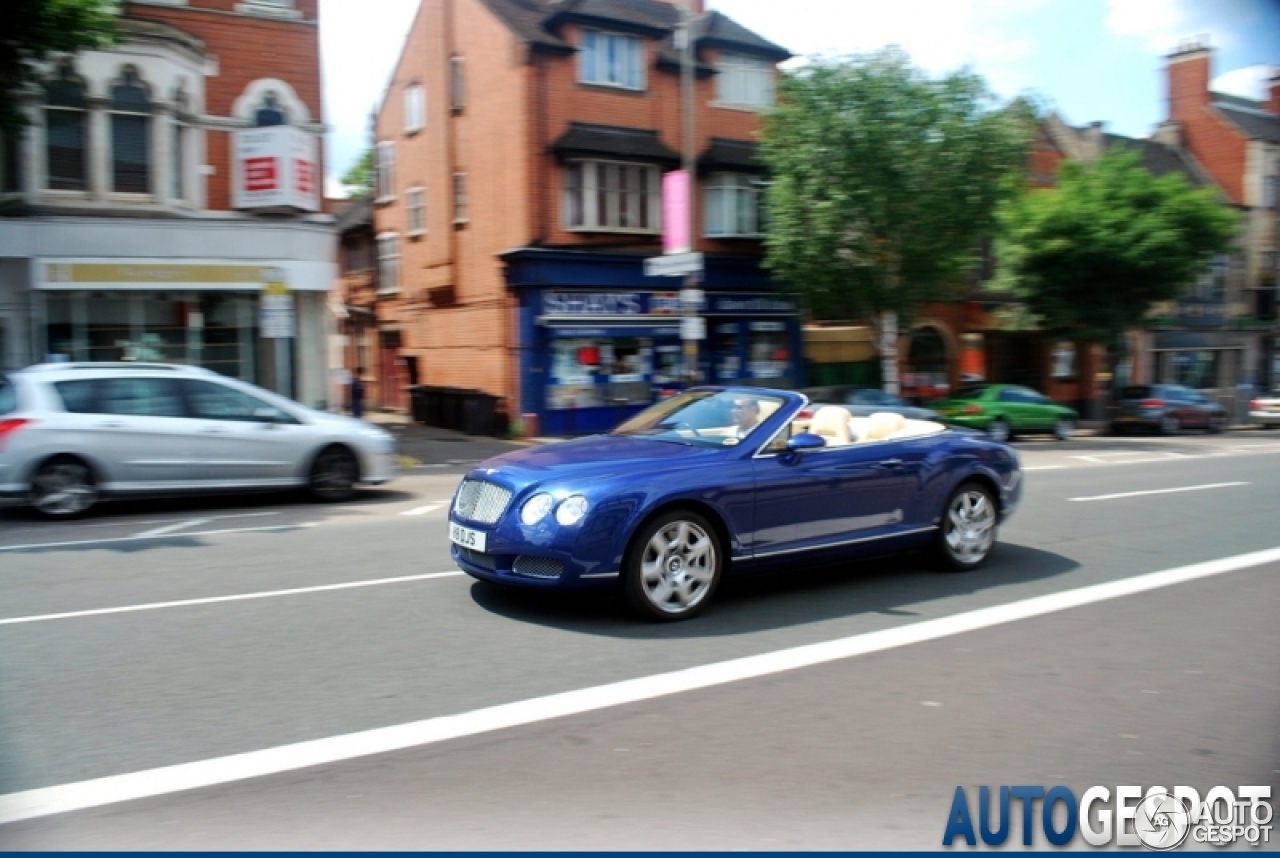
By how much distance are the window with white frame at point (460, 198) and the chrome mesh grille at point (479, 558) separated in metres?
22.0

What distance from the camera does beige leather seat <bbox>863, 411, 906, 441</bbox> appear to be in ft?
27.1

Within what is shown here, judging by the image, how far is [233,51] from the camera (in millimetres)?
20906

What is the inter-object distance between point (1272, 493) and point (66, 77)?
1965 cm

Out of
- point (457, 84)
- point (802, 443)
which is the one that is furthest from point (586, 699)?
point (457, 84)

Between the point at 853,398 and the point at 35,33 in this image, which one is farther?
the point at 853,398

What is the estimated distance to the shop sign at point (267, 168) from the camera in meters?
20.5

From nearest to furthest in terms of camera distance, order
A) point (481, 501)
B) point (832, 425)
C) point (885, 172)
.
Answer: point (481, 501) < point (832, 425) < point (885, 172)

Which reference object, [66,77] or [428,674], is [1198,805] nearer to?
[428,674]

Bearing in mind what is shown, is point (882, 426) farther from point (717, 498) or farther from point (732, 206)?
point (732, 206)

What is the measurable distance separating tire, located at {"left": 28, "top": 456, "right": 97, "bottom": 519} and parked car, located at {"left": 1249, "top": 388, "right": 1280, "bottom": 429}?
36.5 m

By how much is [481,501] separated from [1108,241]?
91.7 feet

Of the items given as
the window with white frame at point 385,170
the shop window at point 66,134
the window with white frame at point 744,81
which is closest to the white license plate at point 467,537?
the shop window at point 66,134

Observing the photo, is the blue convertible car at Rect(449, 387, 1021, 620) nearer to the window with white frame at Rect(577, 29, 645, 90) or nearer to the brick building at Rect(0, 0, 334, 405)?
the brick building at Rect(0, 0, 334, 405)

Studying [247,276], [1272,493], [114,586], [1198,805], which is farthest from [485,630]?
[247,276]
